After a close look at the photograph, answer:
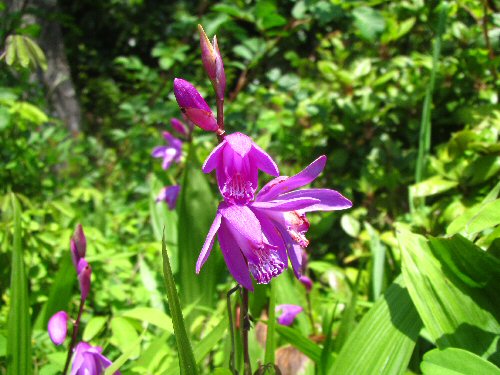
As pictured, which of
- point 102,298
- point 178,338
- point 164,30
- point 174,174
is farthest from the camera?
point 164,30

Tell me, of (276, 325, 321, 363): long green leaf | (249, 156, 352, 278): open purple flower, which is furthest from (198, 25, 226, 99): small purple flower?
(276, 325, 321, 363): long green leaf

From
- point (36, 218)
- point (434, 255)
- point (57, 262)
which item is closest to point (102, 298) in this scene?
point (57, 262)

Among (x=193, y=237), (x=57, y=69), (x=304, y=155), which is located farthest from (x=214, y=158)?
(x=57, y=69)

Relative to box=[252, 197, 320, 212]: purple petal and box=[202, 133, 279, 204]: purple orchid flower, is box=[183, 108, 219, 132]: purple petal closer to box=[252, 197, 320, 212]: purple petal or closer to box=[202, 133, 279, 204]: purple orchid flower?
→ box=[202, 133, 279, 204]: purple orchid flower

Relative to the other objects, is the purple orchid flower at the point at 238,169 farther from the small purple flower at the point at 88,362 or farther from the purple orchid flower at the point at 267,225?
the small purple flower at the point at 88,362

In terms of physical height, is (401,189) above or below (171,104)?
below

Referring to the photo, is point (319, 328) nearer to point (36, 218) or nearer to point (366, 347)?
point (366, 347)

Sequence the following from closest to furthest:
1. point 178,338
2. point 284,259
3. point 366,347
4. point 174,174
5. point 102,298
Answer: point 178,338 < point 284,259 < point 366,347 < point 102,298 < point 174,174
